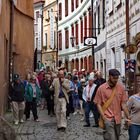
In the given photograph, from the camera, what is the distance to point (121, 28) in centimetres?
2111

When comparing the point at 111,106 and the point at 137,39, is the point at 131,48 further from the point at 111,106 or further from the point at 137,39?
the point at 111,106

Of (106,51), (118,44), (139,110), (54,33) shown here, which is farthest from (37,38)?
(139,110)

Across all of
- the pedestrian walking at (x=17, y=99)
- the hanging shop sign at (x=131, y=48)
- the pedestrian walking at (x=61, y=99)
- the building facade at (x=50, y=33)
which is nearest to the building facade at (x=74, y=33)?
the building facade at (x=50, y=33)

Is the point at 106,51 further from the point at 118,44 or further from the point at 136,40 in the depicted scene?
the point at 136,40

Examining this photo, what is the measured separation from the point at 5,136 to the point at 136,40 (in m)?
10.3

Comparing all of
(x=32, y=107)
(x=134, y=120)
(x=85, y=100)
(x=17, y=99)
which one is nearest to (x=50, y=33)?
(x=32, y=107)

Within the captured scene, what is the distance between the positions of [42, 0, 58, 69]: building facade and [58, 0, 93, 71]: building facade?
6.43ft

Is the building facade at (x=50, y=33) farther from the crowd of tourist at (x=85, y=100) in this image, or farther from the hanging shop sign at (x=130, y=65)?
the hanging shop sign at (x=130, y=65)

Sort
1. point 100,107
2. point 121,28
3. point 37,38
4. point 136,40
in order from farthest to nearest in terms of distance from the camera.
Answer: point 37,38 < point 121,28 < point 136,40 < point 100,107

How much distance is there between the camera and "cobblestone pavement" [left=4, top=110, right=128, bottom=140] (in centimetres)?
1263

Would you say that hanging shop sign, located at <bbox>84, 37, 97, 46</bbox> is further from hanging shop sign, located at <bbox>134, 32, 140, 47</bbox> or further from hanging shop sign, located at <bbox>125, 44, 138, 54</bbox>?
hanging shop sign, located at <bbox>125, 44, 138, 54</bbox>

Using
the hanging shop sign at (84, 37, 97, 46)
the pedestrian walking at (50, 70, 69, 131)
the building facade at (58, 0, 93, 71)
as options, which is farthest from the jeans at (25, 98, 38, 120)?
the building facade at (58, 0, 93, 71)

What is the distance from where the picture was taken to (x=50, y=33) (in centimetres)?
5403

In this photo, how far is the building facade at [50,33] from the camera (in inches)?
2018
